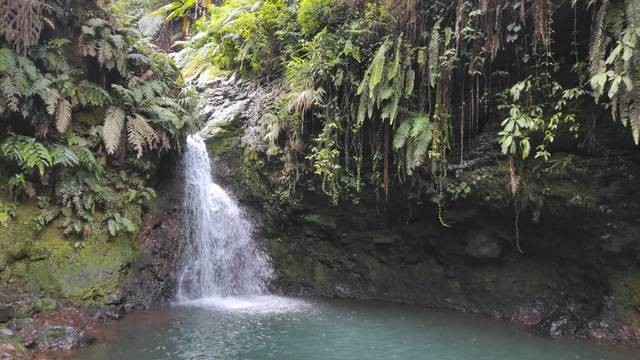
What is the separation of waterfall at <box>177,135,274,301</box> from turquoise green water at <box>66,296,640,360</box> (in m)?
0.75

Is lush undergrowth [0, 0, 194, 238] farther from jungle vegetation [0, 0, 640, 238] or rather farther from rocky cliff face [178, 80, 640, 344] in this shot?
rocky cliff face [178, 80, 640, 344]

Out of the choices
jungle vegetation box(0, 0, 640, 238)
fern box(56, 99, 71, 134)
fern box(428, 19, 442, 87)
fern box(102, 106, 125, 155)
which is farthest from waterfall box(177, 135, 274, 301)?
fern box(428, 19, 442, 87)

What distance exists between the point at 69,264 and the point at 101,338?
4.83 ft

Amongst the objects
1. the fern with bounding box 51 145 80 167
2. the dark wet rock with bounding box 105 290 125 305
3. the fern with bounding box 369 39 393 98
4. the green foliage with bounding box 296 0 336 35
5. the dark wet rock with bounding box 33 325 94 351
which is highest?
the green foliage with bounding box 296 0 336 35

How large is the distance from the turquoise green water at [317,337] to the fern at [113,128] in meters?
2.69

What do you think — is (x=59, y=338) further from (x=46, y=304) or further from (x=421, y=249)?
(x=421, y=249)

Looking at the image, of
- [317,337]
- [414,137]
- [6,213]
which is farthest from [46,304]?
[414,137]

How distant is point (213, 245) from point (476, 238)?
16.5ft

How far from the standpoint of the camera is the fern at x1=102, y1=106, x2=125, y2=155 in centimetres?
723

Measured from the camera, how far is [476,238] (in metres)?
8.16

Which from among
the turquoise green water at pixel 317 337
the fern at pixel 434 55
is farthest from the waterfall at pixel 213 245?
the fern at pixel 434 55

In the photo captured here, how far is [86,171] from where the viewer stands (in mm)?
7305

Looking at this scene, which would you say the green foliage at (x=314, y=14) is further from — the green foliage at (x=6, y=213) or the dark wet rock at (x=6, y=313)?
the dark wet rock at (x=6, y=313)

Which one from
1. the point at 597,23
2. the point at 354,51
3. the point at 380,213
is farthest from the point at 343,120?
the point at 597,23
